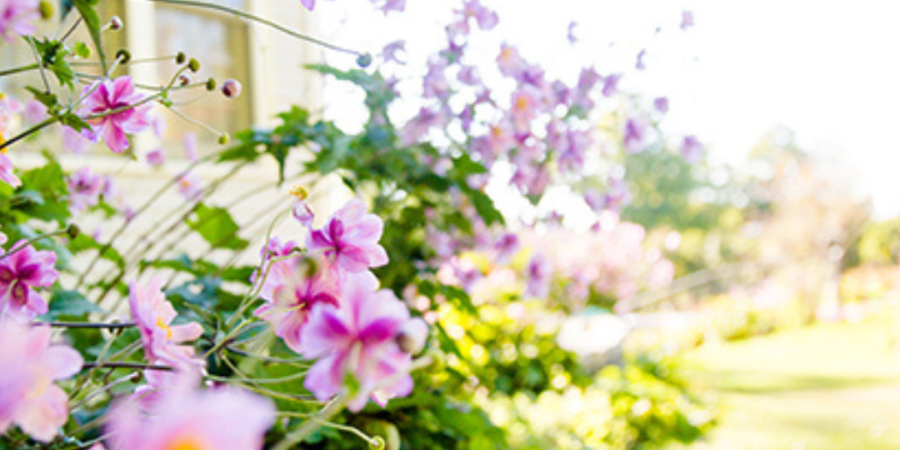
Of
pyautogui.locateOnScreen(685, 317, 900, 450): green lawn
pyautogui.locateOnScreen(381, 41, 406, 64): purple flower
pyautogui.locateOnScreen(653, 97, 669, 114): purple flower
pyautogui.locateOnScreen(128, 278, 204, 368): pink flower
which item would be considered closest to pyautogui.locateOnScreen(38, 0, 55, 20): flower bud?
pyautogui.locateOnScreen(128, 278, 204, 368): pink flower

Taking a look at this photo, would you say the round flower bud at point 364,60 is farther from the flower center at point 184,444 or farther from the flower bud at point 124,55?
the flower center at point 184,444

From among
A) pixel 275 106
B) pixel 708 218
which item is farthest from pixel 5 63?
pixel 708 218

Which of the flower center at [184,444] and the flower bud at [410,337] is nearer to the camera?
the flower center at [184,444]

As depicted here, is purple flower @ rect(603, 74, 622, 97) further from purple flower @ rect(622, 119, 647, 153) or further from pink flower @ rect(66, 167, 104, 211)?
pink flower @ rect(66, 167, 104, 211)

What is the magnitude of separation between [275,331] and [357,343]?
13 centimetres

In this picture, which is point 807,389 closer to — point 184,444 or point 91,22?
point 91,22

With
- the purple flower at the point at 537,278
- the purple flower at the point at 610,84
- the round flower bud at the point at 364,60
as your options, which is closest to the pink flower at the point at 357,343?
the round flower bud at the point at 364,60

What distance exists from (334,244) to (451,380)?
1.34 metres

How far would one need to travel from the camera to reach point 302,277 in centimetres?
46

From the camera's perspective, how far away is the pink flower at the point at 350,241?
551 mm

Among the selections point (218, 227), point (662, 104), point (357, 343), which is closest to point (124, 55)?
point (357, 343)

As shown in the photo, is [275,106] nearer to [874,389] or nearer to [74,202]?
[74,202]

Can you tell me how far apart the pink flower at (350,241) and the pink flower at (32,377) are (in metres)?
0.19

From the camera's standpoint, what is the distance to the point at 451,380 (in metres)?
1.86
